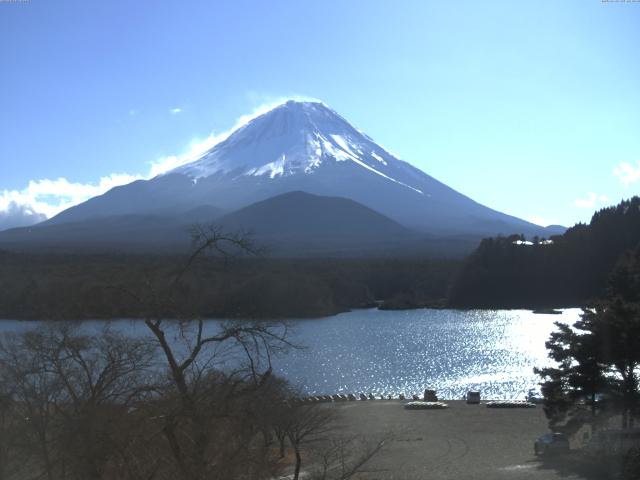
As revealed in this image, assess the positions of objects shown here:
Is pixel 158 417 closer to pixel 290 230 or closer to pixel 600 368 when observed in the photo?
pixel 600 368

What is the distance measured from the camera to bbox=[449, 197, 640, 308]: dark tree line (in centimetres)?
4509

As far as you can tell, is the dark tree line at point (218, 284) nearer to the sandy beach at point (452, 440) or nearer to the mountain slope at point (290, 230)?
the sandy beach at point (452, 440)

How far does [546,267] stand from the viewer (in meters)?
47.7

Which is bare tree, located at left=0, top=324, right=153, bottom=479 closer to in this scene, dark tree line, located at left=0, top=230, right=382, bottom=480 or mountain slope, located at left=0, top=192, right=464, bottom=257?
dark tree line, located at left=0, top=230, right=382, bottom=480

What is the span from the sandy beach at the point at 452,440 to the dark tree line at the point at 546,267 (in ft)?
103

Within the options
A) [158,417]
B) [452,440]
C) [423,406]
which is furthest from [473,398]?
[158,417]

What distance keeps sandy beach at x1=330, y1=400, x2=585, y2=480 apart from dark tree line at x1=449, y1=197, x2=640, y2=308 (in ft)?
103

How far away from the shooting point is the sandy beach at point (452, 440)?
9992mm

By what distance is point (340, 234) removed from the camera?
81.0 m

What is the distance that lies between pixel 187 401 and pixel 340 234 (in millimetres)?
77256

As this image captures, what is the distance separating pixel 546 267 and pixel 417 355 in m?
24.6

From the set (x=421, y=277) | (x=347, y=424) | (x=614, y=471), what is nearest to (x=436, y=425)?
(x=347, y=424)

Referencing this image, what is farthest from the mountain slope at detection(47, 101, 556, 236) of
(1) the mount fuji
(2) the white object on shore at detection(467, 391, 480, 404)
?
(2) the white object on shore at detection(467, 391, 480, 404)

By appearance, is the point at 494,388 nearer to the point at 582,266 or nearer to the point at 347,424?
the point at 347,424
